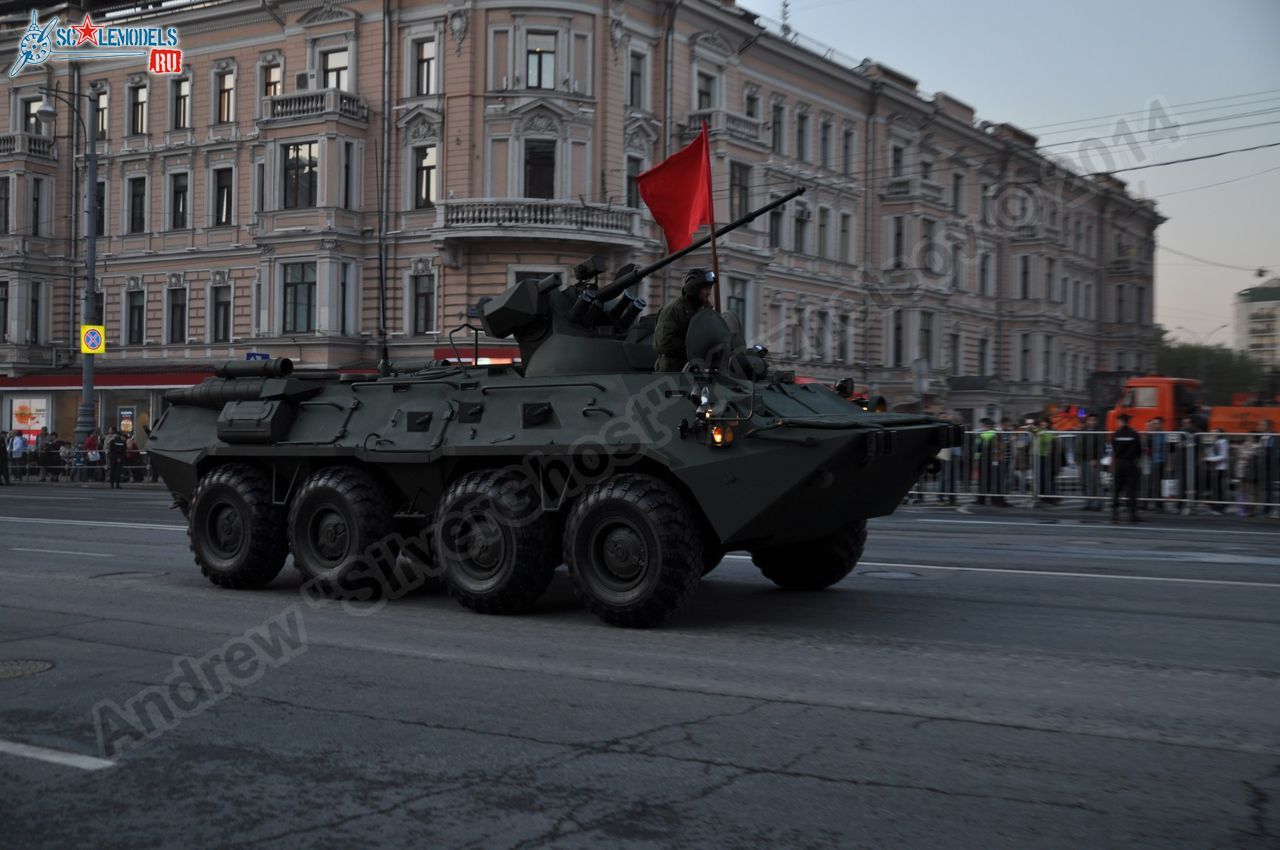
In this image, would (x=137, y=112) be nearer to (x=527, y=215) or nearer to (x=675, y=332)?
(x=527, y=215)

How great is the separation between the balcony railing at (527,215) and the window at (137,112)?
524 inches

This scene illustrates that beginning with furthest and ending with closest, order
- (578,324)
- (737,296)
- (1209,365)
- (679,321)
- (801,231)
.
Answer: (1209,365), (801,231), (737,296), (578,324), (679,321)

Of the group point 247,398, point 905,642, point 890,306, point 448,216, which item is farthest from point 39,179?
point 905,642

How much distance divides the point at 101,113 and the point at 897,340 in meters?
27.6

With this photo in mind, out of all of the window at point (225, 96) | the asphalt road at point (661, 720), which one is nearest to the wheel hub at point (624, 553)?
the asphalt road at point (661, 720)

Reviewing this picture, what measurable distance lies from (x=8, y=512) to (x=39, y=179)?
969 inches

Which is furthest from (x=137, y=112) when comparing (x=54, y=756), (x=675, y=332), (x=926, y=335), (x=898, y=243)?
(x=54, y=756)

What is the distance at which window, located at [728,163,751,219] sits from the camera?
37000 mm

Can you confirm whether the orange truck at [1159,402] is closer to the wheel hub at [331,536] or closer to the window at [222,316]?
the wheel hub at [331,536]

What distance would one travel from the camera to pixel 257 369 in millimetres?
10578

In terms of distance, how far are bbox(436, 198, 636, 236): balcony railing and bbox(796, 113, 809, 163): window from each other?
1082 cm

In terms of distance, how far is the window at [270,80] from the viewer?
37.0 meters

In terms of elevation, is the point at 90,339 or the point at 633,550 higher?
the point at 90,339

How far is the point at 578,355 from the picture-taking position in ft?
30.4
